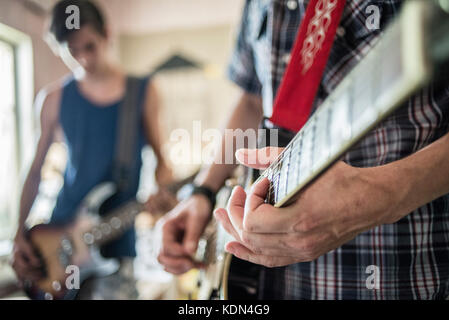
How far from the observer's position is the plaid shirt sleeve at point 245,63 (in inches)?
26.2

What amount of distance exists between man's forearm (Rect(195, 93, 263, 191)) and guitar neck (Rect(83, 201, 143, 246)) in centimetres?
53

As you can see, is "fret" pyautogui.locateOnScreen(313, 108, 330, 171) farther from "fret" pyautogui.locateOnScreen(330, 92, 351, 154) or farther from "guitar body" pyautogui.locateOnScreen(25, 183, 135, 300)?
"guitar body" pyautogui.locateOnScreen(25, 183, 135, 300)

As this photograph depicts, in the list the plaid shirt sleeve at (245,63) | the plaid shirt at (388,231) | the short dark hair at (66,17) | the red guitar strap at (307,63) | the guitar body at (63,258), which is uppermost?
the short dark hair at (66,17)

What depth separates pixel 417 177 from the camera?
299 mm

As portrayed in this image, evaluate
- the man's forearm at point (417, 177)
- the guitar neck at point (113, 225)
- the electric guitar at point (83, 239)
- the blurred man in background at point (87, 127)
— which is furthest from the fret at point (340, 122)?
the guitar neck at point (113, 225)

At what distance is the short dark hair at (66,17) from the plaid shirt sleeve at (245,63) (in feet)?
1.25

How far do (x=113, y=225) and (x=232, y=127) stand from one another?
69 cm

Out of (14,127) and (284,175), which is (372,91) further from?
(14,127)

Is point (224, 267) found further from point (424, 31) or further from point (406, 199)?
point (424, 31)

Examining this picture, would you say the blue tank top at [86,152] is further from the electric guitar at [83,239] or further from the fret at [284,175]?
the fret at [284,175]

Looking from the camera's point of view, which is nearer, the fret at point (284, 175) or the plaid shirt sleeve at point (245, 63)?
the fret at point (284, 175)

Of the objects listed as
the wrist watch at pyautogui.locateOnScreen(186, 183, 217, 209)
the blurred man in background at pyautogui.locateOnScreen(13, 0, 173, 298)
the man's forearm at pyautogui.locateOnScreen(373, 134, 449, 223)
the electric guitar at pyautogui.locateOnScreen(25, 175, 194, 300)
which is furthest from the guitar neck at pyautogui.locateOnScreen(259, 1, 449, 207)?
the electric guitar at pyautogui.locateOnScreen(25, 175, 194, 300)

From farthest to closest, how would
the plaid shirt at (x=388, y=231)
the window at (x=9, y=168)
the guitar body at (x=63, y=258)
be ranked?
1. the guitar body at (x=63, y=258)
2. the window at (x=9, y=168)
3. the plaid shirt at (x=388, y=231)
